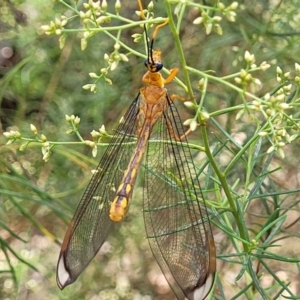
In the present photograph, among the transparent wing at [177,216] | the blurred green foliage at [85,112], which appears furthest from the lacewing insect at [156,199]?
the blurred green foliage at [85,112]

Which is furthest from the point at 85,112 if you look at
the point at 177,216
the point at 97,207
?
the point at 177,216

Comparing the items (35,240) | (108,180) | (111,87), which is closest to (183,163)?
(108,180)

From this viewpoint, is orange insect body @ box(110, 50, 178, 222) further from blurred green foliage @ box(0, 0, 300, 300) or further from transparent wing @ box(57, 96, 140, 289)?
blurred green foliage @ box(0, 0, 300, 300)

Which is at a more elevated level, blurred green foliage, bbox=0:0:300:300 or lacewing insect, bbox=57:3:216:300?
lacewing insect, bbox=57:3:216:300

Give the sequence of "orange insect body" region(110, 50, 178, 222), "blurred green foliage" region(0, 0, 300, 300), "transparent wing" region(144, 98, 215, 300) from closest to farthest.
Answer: "transparent wing" region(144, 98, 215, 300) → "orange insect body" region(110, 50, 178, 222) → "blurred green foliage" region(0, 0, 300, 300)

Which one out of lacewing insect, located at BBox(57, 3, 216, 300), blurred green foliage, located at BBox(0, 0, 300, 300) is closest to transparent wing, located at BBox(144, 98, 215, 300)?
lacewing insect, located at BBox(57, 3, 216, 300)

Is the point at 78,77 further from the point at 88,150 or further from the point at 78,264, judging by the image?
the point at 78,264

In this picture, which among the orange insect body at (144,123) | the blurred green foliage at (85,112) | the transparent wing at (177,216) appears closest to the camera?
the transparent wing at (177,216)

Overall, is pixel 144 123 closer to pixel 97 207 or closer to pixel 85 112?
pixel 97 207

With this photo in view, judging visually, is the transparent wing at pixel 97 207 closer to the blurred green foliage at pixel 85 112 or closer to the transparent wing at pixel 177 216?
the transparent wing at pixel 177 216
